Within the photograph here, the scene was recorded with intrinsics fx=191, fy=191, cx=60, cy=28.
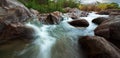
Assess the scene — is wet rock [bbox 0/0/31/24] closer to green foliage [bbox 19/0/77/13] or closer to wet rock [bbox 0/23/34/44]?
wet rock [bbox 0/23/34/44]

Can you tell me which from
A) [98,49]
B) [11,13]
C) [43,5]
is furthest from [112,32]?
[43,5]

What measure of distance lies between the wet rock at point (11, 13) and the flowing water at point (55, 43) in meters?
0.82

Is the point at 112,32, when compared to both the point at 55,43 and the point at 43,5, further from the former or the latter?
the point at 43,5

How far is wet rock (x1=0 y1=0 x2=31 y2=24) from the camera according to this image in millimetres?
6063

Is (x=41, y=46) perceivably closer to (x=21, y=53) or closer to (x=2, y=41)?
(x=21, y=53)

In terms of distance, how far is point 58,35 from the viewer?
641cm

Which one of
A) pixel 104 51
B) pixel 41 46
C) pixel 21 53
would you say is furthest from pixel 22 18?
pixel 104 51

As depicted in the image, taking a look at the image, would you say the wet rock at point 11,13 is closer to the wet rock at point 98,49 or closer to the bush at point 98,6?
the wet rock at point 98,49

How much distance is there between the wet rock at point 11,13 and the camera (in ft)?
19.9

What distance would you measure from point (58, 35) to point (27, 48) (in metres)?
1.55

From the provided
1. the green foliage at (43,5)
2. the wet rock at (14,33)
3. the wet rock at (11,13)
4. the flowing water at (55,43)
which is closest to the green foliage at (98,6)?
the green foliage at (43,5)

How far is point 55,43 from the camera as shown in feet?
18.5

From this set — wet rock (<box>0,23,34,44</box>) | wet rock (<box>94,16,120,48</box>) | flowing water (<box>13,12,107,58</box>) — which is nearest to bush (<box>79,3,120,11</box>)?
flowing water (<box>13,12,107,58</box>)

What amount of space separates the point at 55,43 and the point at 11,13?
1939 mm
